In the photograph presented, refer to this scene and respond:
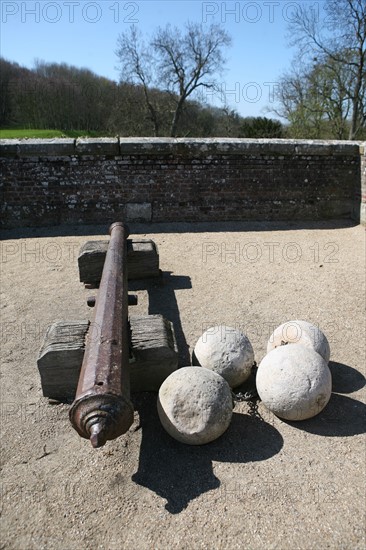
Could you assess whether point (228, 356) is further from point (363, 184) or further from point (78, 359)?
point (363, 184)

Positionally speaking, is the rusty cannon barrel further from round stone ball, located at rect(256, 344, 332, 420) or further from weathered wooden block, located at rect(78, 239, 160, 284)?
weathered wooden block, located at rect(78, 239, 160, 284)

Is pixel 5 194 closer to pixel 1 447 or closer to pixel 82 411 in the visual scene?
pixel 1 447

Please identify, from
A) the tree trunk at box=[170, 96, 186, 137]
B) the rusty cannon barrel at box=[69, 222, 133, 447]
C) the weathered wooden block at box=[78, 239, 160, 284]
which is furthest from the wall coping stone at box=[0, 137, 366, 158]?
the tree trunk at box=[170, 96, 186, 137]

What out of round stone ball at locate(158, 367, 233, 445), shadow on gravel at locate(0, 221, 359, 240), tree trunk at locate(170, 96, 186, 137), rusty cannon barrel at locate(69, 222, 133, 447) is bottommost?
round stone ball at locate(158, 367, 233, 445)

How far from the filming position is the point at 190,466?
2.79m

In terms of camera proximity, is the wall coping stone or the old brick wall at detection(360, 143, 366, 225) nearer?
the wall coping stone

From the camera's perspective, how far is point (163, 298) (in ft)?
17.8

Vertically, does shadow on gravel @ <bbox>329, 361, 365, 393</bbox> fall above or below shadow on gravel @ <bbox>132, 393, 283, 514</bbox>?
above

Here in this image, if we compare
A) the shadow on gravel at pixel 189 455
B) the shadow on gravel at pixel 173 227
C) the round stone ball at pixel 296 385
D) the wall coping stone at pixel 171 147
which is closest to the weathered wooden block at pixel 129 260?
the shadow on gravel at pixel 173 227

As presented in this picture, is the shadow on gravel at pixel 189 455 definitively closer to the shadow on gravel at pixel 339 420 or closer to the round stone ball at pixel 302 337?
the shadow on gravel at pixel 339 420

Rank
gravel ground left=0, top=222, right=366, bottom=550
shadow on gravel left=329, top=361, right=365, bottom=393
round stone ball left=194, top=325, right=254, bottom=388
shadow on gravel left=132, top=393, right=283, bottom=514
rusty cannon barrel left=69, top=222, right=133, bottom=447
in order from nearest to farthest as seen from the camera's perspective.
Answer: rusty cannon barrel left=69, top=222, right=133, bottom=447, gravel ground left=0, top=222, right=366, bottom=550, shadow on gravel left=132, top=393, right=283, bottom=514, round stone ball left=194, top=325, right=254, bottom=388, shadow on gravel left=329, top=361, right=365, bottom=393

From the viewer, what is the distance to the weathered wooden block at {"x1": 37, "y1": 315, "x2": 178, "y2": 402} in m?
3.33

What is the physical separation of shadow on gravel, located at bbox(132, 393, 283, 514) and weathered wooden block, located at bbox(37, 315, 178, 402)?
0.27 meters

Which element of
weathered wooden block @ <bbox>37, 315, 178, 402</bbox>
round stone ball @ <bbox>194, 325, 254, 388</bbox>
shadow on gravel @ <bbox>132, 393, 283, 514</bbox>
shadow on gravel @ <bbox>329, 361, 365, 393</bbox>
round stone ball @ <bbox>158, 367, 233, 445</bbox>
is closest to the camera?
shadow on gravel @ <bbox>132, 393, 283, 514</bbox>
